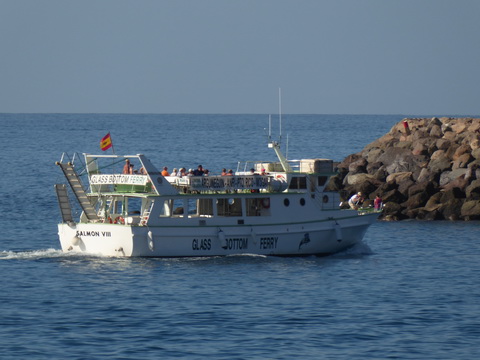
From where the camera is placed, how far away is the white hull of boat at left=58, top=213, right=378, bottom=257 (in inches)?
1751

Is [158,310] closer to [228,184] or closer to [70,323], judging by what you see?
[70,323]

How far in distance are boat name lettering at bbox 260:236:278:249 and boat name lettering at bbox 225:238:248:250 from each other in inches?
28.6

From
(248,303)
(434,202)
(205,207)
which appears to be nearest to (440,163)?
(434,202)

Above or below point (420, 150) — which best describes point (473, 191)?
below

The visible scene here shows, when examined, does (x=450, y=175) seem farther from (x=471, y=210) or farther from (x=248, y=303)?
(x=248, y=303)

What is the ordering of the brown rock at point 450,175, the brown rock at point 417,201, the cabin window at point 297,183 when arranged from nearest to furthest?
1. the cabin window at point 297,183
2. the brown rock at point 417,201
3. the brown rock at point 450,175

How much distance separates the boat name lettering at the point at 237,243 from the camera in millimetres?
45719

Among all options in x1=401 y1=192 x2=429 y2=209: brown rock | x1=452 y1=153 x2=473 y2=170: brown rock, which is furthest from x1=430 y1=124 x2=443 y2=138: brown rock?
x1=401 y1=192 x2=429 y2=209: brown rock

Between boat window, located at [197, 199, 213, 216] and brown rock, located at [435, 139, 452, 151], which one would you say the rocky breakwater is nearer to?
brown rock, located at [435, 139, 452, 151]

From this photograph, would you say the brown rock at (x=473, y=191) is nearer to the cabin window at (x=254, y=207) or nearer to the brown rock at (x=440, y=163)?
the brown rock at (x=440, y=163)

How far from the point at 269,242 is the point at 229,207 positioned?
2246mm

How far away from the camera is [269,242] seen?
46438 mm

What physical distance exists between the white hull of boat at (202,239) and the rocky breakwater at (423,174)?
740 cm

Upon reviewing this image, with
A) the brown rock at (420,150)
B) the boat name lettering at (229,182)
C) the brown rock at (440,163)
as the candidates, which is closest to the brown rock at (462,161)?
the brown rock at (440,163)
